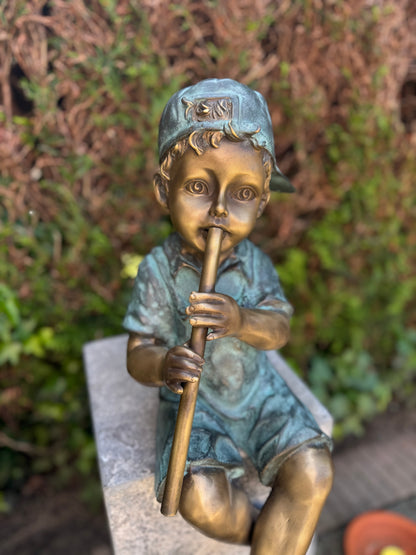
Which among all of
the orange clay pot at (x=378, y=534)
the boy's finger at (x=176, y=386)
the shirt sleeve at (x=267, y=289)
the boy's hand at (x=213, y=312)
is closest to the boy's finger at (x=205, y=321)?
the boy's hand at (x=213, y=312)

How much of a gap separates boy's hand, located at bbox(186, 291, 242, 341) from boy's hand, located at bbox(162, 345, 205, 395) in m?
0.07

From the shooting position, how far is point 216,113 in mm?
1232

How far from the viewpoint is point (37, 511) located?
112 inches

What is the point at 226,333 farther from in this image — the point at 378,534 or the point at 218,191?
the point at 378,534

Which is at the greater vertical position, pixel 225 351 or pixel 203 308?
pixel 203 308

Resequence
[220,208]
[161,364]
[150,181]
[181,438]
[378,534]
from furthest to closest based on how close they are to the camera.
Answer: [150,181] < [378,534] < [161,364] < [220,208] < [181,438]

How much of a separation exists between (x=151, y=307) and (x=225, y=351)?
29 cm

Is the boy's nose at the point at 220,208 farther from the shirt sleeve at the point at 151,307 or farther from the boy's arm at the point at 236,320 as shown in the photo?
the shirt sleeve at the point at 151,307

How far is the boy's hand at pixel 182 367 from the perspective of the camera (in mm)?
1165

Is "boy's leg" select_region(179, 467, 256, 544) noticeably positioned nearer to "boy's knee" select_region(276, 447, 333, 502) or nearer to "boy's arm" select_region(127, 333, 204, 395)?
"boy's knee" select_region(276, 447, 333, 502)

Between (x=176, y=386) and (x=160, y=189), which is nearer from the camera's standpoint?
(x=176, y=386)

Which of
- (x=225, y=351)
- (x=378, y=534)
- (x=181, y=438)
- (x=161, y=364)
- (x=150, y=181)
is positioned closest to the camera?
(x=181, y=438)

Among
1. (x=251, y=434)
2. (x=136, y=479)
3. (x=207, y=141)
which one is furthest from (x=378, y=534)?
(x=207, y=141)

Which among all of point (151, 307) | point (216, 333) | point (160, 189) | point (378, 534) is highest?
point (160, 189)
